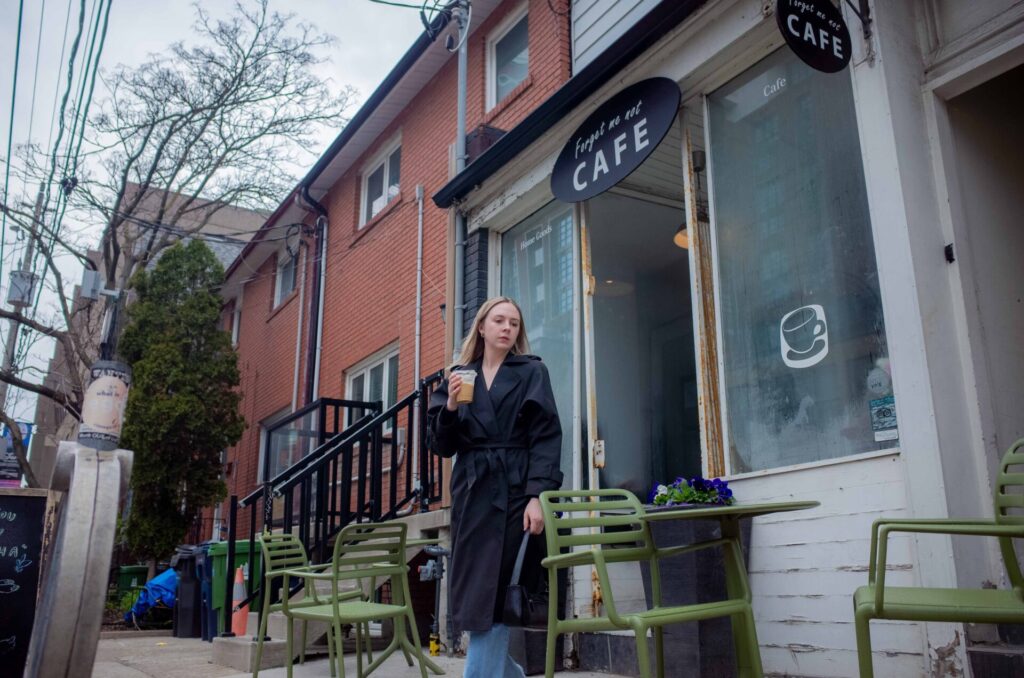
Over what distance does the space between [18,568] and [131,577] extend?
829 centimetres

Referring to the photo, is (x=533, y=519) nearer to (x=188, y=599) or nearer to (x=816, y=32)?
(x=816, y=32)

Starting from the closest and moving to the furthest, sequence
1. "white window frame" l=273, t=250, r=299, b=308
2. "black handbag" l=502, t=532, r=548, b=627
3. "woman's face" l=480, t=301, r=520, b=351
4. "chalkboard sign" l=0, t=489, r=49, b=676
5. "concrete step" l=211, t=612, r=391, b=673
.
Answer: "black handbag" l=502, t=532, r=548, b=627 < "woman's face" l=480, t=301, r=520, b=351 < "chalkboard sign" l=0, t=489, r=49, b=676 < "concrete step" l=211, t=612, r=391, b=673 < "white window frame" l=273, t=250, r=299, b=308

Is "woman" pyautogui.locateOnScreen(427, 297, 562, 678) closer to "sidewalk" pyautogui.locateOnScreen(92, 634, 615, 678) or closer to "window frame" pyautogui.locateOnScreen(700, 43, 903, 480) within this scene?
"window frame" pyautogui.locateOnScreen(700, 43, 903, 480)

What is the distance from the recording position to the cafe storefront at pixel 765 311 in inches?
137

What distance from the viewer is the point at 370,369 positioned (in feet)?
35.0

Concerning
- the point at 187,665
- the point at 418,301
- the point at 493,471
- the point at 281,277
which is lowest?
the point at 187,665

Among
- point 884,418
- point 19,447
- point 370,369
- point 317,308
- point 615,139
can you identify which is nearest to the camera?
point 884,418

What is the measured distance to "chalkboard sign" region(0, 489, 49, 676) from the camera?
4.43m

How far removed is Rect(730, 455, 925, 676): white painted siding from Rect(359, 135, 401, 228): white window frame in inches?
296

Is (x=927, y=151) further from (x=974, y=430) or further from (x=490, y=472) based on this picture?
(x=490, y=472)

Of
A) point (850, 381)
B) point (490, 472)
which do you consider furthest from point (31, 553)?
point (850, 381)

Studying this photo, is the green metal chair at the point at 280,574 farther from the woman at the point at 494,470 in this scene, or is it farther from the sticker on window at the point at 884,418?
the sticker on window at the point at 884,418

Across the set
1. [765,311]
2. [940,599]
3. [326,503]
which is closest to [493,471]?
[940,599]

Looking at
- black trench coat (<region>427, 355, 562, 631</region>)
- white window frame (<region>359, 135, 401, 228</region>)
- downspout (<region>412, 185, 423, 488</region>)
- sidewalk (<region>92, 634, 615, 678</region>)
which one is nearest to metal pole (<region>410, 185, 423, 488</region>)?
downspout (<region>412, 185, 423, 488</region>)
